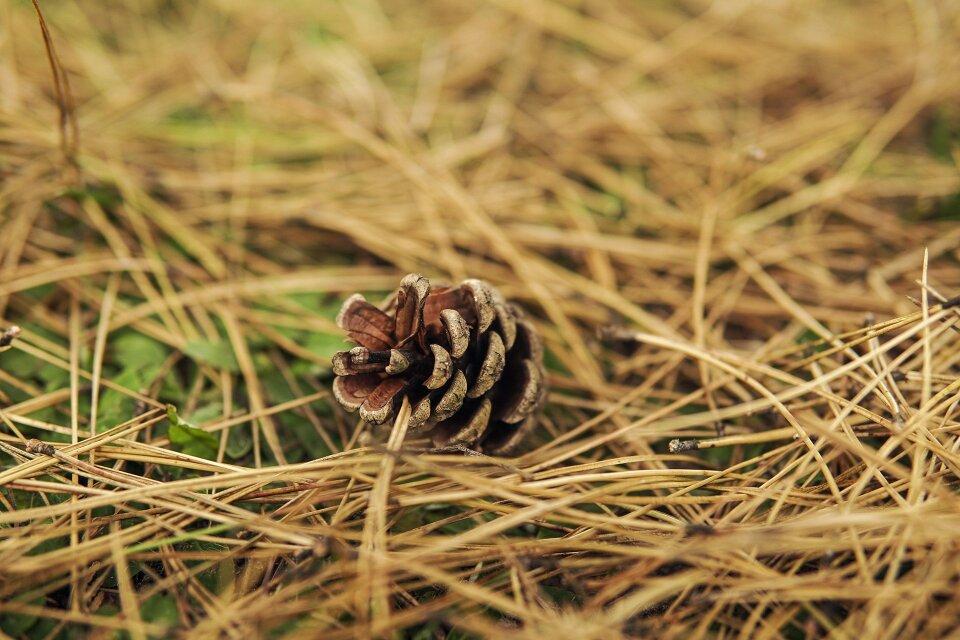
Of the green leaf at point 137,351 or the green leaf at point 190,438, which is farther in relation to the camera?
the green leaf at point 137,351

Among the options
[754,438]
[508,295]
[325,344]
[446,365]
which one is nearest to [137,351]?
[325,344]

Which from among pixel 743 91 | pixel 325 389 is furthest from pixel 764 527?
pixel 743 91

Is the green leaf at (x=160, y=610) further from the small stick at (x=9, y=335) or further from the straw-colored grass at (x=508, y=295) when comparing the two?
the small stick at (x=9, y=335)

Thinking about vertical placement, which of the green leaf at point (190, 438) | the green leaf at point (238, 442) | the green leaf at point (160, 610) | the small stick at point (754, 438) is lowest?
the small stick at point (754, 438)

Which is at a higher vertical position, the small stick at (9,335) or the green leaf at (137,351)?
the small stick at (9,335)

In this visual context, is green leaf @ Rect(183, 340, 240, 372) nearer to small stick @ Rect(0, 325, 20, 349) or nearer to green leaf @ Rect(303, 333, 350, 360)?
green leaf @ Rect(303, 333, 350, 360)

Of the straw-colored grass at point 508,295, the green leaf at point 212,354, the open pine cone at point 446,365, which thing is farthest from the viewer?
the green leaf at point 212,354

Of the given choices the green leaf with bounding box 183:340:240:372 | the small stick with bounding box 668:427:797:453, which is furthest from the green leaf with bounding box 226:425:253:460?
the small stick with bounding box 668:427:797:453

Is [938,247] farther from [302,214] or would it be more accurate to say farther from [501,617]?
[302,214]

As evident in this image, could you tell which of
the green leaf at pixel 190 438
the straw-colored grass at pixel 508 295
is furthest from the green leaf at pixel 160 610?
the green leaf at pixel 190 438
